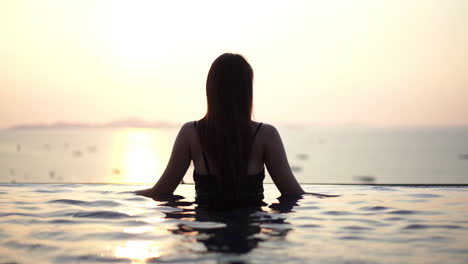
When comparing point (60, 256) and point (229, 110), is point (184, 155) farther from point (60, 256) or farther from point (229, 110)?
point (60, 256)

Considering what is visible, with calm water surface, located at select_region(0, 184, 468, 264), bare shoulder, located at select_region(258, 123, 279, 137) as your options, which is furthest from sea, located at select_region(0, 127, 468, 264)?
bare shoulder, located at select_region(258, 123, 279, 137)

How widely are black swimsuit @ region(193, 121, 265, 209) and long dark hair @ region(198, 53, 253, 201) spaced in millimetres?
72

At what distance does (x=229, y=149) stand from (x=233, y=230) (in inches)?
33.5

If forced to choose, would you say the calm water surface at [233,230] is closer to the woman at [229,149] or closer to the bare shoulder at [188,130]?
the woman at [229,149]

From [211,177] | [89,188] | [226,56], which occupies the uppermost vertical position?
[226,56]

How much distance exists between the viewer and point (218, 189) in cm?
430

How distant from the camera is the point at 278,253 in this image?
2.88m

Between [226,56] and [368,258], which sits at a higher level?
[226,56]

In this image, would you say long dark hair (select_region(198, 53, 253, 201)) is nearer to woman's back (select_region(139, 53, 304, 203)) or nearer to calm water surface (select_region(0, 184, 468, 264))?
woman's back (select_region(139, 53, 304, 203))

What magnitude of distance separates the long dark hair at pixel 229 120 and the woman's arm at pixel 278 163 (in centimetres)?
19

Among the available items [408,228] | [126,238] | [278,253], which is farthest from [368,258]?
[126,238]

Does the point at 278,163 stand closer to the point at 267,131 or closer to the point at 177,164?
the point at 267,131

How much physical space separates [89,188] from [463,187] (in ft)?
14.3

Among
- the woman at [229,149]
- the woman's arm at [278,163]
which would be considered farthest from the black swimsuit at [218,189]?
the woman's arm at [278,163]
